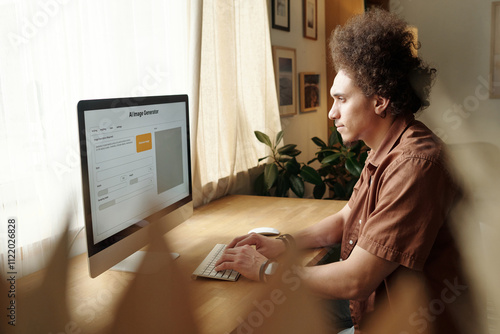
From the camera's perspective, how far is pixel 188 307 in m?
0.19

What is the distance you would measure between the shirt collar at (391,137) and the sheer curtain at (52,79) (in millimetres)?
845

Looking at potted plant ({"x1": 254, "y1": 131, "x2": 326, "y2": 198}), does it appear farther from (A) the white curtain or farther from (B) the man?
(B) the man

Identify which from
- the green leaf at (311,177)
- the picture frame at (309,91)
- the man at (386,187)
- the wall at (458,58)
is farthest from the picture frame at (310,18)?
the man at (386,187)

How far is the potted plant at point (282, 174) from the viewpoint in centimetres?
274

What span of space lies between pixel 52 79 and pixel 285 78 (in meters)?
2.08

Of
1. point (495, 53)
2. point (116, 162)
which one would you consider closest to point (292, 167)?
point (116, 162)

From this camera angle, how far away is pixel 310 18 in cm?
373

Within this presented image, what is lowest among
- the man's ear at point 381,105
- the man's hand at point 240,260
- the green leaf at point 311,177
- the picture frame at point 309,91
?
the green leaf at point 311,177

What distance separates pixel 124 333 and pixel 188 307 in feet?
0.09

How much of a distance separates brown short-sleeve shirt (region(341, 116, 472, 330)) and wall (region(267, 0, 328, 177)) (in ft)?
6.80

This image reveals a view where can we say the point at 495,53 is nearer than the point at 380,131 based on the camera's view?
No

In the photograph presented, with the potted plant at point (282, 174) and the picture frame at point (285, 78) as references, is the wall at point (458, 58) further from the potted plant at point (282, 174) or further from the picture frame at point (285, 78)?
the potted plant at point (282, 174)

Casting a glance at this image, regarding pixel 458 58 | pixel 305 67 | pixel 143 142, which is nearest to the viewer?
pixel 143 142

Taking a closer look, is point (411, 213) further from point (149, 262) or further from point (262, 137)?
point (262, 137)
